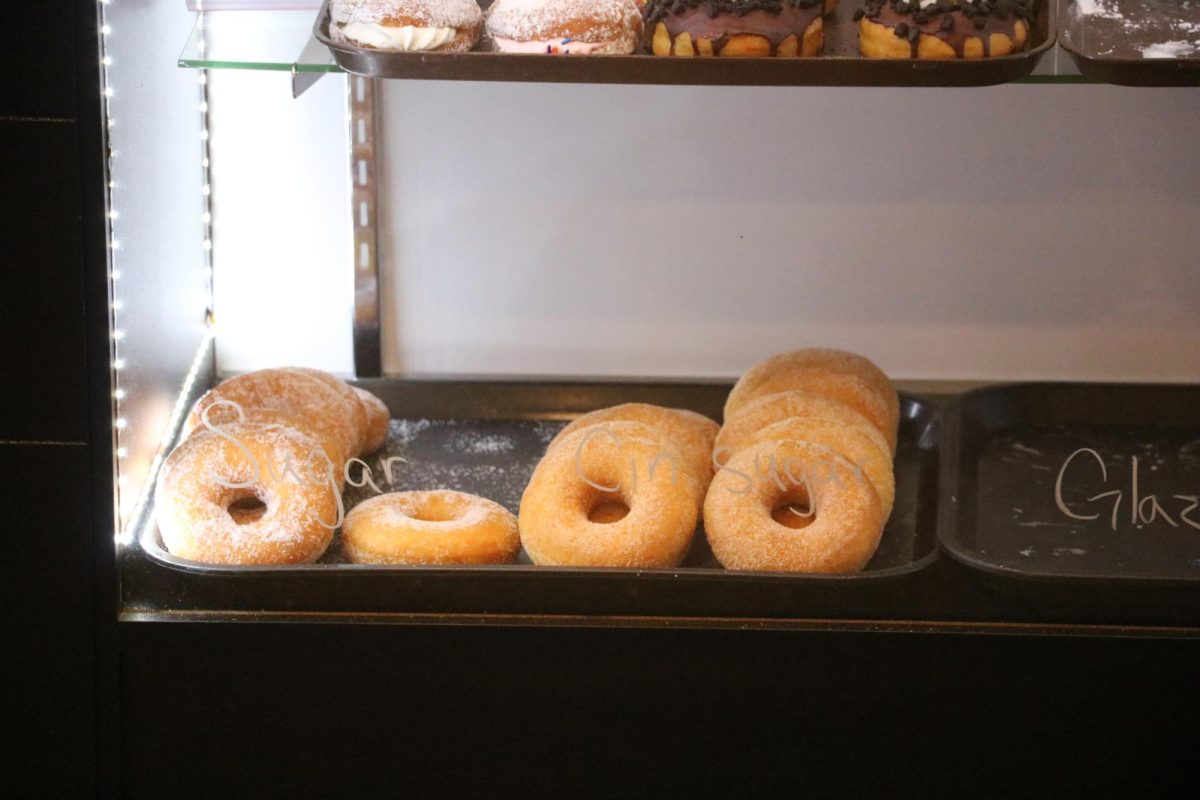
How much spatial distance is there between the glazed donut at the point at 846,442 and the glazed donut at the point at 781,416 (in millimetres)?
18

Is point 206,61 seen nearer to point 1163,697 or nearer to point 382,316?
point 382,316

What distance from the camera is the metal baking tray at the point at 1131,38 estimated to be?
5.25 feet

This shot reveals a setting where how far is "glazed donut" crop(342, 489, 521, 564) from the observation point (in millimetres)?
1830

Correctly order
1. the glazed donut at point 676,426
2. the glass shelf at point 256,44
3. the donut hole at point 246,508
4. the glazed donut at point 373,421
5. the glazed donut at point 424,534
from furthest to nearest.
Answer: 1. the glazed donut at point 373,421
2. the glazed donut at point 676,426
3. the donut hole at point 246,508
4. the glazed donut at point 424,534
5. the glass shelf at point 256,44

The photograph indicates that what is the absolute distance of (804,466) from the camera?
188 centimetres

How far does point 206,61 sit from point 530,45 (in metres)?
0.40

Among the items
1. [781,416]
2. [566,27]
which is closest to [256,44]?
[566,27]

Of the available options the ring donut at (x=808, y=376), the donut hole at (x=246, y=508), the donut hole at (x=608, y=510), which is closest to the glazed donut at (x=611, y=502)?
the donut hole at (x=608, y=510)

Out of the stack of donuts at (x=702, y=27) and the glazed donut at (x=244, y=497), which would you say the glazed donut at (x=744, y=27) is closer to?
the stack of donuts at (x=702, y=27)

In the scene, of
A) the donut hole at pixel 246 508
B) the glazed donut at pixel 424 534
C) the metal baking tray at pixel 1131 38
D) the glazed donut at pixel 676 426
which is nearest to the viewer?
the metal baking tray at pixel 1131 38

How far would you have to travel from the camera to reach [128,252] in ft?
5.90

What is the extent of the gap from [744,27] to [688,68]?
8 centimetres

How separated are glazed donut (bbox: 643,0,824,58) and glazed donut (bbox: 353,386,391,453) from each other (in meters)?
0.80

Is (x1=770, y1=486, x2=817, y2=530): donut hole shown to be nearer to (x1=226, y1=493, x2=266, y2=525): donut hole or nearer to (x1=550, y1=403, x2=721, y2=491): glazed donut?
(x1=550, y1=403, x2=721, y2=491): glazed donut
